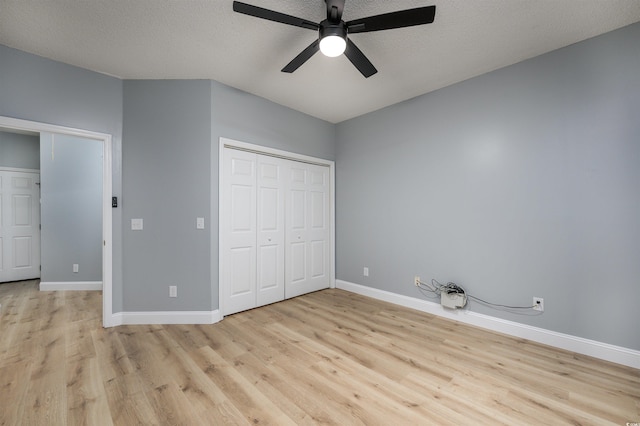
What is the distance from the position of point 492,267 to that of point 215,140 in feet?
11.1

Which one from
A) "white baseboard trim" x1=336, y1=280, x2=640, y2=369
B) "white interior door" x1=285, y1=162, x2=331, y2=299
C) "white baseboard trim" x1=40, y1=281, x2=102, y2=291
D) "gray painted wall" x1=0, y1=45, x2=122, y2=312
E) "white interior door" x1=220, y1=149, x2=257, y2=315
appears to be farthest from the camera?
"white baseboard trim" x1=40, y1=281, x2=102, y2=291

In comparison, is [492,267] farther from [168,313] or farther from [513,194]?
[168,313]

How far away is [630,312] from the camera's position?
202cm

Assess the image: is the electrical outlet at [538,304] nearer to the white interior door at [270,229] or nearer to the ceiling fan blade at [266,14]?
the white interior door at [270,229]

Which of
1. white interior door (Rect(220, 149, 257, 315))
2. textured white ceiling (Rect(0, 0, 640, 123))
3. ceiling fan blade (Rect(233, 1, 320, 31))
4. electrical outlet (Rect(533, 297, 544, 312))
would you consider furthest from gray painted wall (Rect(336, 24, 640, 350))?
ceiling fan blade (Rect(233, 1, 320, 31))

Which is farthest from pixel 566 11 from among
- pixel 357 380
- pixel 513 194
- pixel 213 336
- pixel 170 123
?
Answer: pixel 213 336

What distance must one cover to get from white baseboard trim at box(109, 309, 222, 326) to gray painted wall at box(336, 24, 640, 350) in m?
2.31

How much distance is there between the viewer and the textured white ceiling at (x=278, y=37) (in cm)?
188

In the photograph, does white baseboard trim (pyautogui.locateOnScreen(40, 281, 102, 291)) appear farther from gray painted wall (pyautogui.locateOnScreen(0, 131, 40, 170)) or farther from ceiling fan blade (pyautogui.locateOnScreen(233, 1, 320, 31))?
ceiling fan blade (pyautogui.locateOnScreen(233, 1, 320, 31))

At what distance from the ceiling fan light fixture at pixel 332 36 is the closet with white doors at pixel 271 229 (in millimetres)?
1815

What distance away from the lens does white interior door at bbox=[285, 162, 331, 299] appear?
379 centimetres

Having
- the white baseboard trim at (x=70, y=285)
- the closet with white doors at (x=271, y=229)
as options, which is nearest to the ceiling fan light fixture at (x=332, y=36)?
the closet with white doors at (x=271, y=229)

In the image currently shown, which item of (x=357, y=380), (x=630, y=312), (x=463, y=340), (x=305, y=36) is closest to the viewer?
(x=357, y=380)

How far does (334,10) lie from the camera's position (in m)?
1.62
